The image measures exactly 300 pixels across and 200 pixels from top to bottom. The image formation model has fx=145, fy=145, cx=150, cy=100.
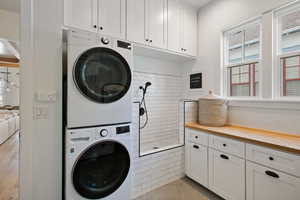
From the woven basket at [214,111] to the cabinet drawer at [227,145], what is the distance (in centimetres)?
33

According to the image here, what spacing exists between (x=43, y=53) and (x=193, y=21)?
7.96ft

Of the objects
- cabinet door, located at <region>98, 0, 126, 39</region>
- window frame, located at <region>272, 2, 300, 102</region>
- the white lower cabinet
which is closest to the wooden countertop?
the white lower cabinet

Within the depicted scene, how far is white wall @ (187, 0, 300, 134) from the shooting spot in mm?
1778

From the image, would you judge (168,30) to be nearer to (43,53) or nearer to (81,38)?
(81,38)

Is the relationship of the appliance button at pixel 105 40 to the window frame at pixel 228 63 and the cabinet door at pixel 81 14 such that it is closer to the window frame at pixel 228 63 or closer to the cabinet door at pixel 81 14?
the cabinet door at pixel 81 14

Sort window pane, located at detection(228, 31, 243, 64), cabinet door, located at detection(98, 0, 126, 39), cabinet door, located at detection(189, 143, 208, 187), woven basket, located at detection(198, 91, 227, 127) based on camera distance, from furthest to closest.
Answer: window pane, located at detection(228, 31, 243, 64), woven basket, located at detection(198, 91, 227, 127), cabinet door, located at detection(189, 143, 208, 187), cabinet door, located at detection(98, 0, 126, 39)

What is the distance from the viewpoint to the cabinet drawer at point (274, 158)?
1.23 meters

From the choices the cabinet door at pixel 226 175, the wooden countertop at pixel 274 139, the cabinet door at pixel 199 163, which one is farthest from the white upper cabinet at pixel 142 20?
the cabinet door at pixel 226 175

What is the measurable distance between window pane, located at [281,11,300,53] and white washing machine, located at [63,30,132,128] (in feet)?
6.34

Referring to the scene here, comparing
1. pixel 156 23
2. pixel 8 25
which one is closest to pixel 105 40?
pixel 156 23

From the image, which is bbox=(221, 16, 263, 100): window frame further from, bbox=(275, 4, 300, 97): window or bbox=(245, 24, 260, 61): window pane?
bbox=(275, 4, 300, 97): window

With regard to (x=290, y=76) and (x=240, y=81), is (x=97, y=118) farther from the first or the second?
(x=290, y=76)

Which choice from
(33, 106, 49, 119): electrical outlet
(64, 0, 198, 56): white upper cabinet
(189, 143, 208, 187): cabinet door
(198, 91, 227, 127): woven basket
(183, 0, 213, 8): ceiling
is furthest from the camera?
(183, 0, 213, 8): ceiling

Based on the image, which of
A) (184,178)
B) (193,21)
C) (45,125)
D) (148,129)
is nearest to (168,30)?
(193,21)
